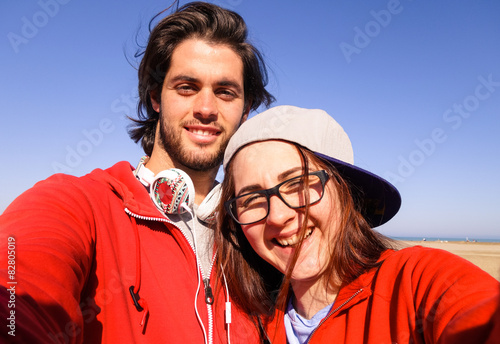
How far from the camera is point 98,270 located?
1677mm

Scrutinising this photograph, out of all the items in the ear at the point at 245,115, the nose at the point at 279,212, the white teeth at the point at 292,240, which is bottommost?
the white teeth at the point at 292,240

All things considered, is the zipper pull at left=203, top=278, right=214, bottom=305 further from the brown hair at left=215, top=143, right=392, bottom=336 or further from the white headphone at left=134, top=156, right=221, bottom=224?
the white headphone at left=134, top=156, right=221, bottom=224

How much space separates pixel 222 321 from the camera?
2.01 m

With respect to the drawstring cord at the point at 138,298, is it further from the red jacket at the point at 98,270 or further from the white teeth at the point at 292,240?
the white teeth at the point at 292,240

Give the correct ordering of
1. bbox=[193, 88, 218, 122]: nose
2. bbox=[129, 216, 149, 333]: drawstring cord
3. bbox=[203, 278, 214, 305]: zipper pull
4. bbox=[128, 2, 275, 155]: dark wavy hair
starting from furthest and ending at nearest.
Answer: bbox=[128, 2, 275, 155]: dark wavy hair → bbox=[193, 88, 218, 122]: nose → bbox=[203, 278, 214, 305]: zipper pull → bbox=[129, 216, 149, 333]: drawstring cord

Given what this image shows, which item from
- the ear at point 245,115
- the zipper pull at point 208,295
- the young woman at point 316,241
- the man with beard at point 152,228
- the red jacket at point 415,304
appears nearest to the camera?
the red jacket at point 415,304

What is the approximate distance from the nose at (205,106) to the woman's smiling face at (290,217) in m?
1.05

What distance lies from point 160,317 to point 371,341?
3.72 feet

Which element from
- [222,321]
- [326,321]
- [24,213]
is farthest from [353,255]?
[24,213]

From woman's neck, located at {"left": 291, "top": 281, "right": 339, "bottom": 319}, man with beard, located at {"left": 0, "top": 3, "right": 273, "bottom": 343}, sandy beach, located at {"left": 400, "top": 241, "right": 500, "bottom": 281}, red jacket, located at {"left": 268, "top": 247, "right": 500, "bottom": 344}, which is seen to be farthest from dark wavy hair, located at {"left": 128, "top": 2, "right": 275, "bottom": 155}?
sandy beach, located at {"left": 400, "top": 241, "right": 500, "bottom": 281}

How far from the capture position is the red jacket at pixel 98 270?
1.03 m

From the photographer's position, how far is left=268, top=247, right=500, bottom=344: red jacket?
3.15 ft

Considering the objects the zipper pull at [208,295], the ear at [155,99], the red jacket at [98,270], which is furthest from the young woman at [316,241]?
the ear at [155,99]

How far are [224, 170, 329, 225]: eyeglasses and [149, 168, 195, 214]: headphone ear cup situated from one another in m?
0.48
